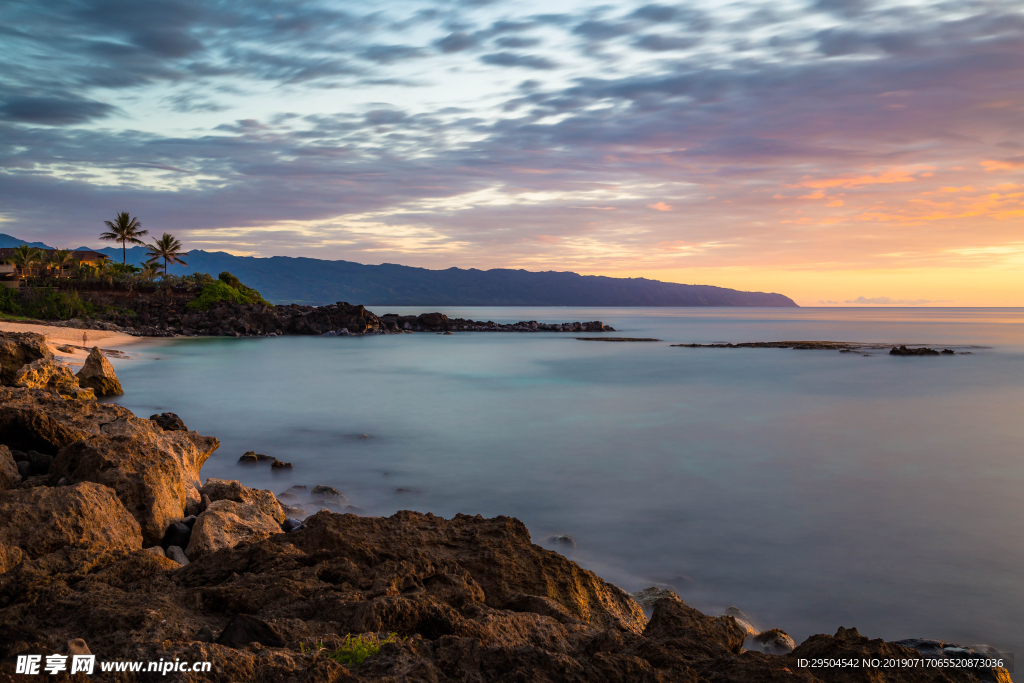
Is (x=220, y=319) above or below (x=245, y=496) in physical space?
above

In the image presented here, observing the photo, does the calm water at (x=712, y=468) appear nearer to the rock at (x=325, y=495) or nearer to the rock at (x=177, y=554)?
the rock at (x=325, y=495)

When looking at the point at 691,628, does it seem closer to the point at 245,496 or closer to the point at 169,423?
the point at 245,496

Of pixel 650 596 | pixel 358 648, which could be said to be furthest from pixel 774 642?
pixel 358 648

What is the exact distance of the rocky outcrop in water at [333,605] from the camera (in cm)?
299

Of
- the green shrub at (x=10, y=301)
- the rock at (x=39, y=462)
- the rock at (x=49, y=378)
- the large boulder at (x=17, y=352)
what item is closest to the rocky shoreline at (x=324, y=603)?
the rock at (x=39, y=462)

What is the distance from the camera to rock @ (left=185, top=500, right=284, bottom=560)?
19.0ft

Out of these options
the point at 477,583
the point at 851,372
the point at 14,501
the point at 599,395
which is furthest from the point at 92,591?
the point at 851,372

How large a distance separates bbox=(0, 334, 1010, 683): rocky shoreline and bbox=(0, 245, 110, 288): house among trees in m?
72.6

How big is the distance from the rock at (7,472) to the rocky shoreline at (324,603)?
0.06ft

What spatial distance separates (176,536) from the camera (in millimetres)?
6125

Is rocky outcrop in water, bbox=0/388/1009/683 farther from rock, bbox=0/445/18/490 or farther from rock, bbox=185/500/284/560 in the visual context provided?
rock, bbox=0/445/18/490

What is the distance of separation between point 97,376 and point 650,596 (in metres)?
19.6

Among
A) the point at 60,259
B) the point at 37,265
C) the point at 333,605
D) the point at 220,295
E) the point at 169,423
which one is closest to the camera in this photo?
the point at 333,605

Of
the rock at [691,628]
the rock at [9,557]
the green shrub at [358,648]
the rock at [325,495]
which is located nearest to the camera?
the green shrub at [358,648]
